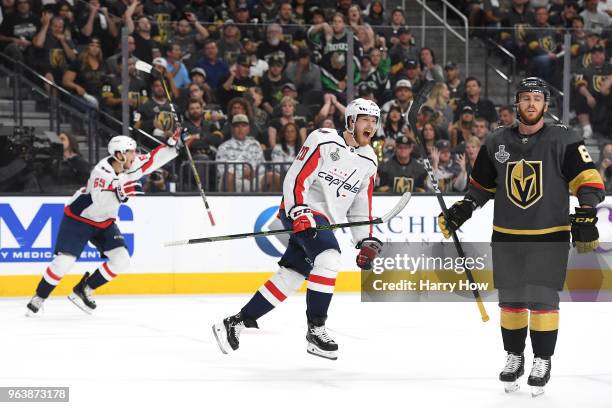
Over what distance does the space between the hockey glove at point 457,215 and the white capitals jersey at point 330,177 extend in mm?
949

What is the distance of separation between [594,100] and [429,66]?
1446 millimetres

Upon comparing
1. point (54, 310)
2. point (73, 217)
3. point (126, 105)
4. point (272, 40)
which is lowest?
point (54, 310)

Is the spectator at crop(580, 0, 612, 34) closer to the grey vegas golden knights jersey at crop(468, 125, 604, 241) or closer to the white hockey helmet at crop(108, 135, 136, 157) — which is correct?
the white hockey helmet at crop(108, 135, 136, 157)

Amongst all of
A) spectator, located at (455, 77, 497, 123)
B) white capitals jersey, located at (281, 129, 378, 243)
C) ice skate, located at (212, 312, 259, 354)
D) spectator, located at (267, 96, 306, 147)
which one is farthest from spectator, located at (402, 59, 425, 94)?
ice skate, located at (212, 312, 259, 354)

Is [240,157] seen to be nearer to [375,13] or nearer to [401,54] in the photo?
[401,54]

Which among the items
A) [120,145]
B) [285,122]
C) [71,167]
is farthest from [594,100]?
[71,167]

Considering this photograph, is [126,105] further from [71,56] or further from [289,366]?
[289,366]

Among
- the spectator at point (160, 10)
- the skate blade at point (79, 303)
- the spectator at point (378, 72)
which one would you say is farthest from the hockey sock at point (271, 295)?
the spectator at point (160, 10)

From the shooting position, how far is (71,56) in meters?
9.08

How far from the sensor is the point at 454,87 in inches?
374

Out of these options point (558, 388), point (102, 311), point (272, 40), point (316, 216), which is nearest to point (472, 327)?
point (316, 216)

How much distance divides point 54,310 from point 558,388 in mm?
4353

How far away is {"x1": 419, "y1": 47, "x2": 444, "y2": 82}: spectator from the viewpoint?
9.51 meters

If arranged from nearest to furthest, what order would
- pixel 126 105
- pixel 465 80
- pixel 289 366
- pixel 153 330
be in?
pixel 289 366, pixel 153 330, pixel 126 105, pixel 465 80
